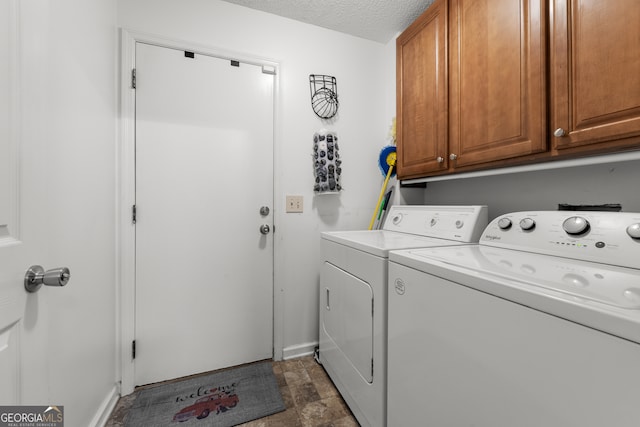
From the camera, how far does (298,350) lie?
1.83 meters

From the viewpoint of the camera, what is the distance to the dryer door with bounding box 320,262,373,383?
3.76 feet

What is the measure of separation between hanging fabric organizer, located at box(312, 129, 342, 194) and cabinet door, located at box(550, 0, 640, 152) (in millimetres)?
1165

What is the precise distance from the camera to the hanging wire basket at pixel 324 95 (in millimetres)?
1859

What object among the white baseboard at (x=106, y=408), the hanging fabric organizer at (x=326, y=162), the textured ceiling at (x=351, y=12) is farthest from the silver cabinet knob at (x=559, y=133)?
the white baseboard at (x=106, y=408)

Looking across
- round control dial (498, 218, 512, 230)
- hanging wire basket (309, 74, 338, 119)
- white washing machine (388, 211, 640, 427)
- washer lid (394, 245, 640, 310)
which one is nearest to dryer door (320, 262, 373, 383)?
white washing machine (388, 211, 640, 427)

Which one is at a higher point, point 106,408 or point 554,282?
point 554,282

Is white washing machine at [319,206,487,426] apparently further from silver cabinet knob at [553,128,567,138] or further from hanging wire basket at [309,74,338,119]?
hanging wire basket at [309,74,338,119]

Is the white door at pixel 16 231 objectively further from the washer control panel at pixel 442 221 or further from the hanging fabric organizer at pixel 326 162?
the washer control panel at pixel 442 221

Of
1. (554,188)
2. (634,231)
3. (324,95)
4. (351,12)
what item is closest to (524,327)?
(634,231)

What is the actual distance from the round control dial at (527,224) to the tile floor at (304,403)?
1233 mm

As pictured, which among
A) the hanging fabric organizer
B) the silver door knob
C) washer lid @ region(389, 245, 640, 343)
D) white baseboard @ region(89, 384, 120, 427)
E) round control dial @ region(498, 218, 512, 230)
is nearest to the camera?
washer lid @ region(389, 245, 640, 343)

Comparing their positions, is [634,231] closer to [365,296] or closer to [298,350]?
[365,296]

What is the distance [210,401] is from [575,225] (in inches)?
74.9

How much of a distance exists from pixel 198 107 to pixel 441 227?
1.68 meters
